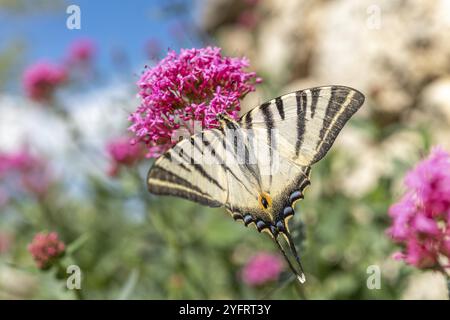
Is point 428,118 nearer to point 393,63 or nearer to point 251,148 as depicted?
point 393,63

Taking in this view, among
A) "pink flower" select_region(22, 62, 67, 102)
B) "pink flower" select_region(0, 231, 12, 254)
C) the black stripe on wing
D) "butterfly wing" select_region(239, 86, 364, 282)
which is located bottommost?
the black stripe on wing

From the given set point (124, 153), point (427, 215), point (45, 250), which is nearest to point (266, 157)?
point (427, 215)

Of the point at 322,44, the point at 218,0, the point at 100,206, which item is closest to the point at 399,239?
the point at 100,206

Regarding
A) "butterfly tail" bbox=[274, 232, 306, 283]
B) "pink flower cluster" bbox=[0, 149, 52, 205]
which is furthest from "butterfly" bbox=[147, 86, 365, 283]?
"pink flower cluster" bbox=[0, 149, 52, 205]

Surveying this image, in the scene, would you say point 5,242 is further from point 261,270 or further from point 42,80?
point 261,270

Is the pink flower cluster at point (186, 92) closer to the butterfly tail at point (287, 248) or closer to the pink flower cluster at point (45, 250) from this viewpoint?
the butterfly tail at point (287, 248)

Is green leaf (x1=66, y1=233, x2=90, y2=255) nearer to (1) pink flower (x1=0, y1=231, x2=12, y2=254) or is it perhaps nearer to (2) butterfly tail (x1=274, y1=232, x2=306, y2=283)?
(2) butterfly tail (x1=274, y1=232, x2=306, y2=283)
